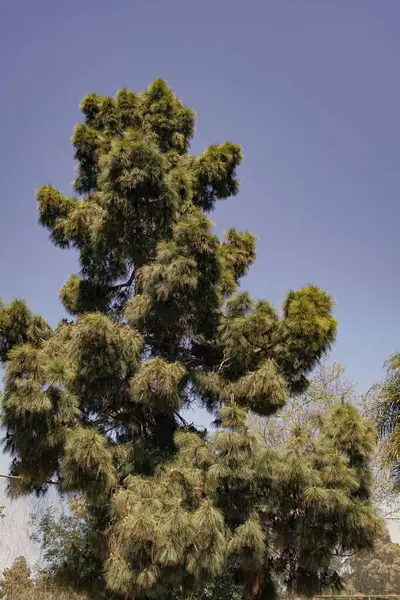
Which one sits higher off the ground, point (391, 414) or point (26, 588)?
point (391, 414)

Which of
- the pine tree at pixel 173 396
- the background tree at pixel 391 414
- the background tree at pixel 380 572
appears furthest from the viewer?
the background tree at pixel 380 572

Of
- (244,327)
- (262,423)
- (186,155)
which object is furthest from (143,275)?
(262,423)

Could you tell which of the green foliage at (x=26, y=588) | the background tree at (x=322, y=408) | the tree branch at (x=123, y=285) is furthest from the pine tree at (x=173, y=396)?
the background tree at (x=322, y=408)

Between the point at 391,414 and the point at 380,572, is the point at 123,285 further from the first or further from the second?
the point at 380,572

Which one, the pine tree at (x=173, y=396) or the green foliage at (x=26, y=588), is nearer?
the pine tree at (x=173, y=396)

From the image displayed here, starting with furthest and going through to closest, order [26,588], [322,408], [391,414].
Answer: [322,408] → [26,588] → [391,414]

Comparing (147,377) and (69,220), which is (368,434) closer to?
(147,377)

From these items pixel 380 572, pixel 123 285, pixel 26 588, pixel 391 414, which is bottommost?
pixel 26 588

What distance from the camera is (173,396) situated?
550 centimetres

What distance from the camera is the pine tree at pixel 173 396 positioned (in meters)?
4.59

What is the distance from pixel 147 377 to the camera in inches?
208

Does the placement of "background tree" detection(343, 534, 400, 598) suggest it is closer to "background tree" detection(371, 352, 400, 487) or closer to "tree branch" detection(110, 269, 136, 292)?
"background tree" detection(371, 352, 400, 487)

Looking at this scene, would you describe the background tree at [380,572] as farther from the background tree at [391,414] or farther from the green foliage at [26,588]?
the green foliage at [26,588]

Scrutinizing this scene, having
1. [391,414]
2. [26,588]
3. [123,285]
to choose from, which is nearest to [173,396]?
[123,285]
